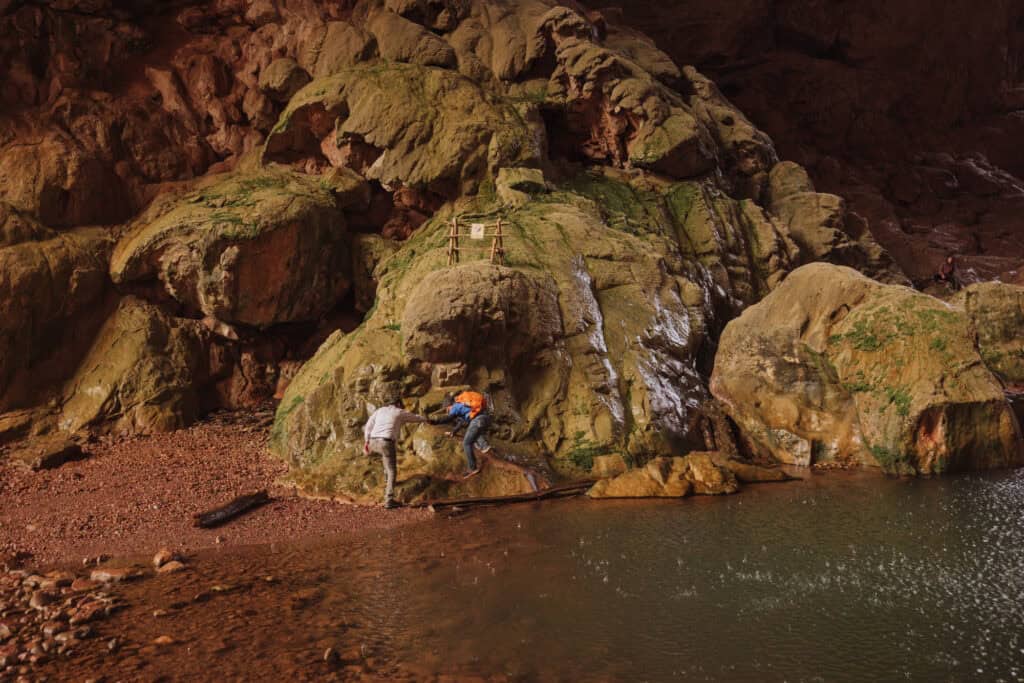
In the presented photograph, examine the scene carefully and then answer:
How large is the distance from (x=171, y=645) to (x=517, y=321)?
881cm

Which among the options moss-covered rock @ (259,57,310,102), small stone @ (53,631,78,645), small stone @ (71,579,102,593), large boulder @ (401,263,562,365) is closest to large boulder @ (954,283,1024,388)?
large boulder @ (401,263,562,365)

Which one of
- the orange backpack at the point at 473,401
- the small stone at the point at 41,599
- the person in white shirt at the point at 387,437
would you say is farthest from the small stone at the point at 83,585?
the orange backpack at the point at 473,401

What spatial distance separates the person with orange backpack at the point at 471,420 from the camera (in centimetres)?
1282

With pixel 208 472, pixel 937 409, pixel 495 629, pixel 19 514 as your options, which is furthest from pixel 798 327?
pixel 19 514

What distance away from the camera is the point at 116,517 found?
11.8 m

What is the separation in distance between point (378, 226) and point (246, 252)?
4556mm

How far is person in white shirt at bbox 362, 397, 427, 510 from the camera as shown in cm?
1207

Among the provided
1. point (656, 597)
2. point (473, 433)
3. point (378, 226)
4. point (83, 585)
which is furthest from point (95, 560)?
point (378, 226)

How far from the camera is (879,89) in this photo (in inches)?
1469

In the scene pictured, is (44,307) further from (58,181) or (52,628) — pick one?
(52,628)

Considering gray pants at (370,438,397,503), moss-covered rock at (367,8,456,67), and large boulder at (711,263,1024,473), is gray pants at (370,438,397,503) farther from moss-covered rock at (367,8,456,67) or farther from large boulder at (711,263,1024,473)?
moss-covered rock at (367,8,456,67)

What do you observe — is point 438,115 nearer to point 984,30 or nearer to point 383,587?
point 383,587

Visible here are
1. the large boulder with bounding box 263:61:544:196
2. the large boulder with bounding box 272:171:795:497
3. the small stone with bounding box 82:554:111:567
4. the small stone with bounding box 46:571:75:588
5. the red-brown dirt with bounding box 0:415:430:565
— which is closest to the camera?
the small stone with bounding box 46:571:75:588

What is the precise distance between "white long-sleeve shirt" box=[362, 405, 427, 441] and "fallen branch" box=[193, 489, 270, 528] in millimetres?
2155
